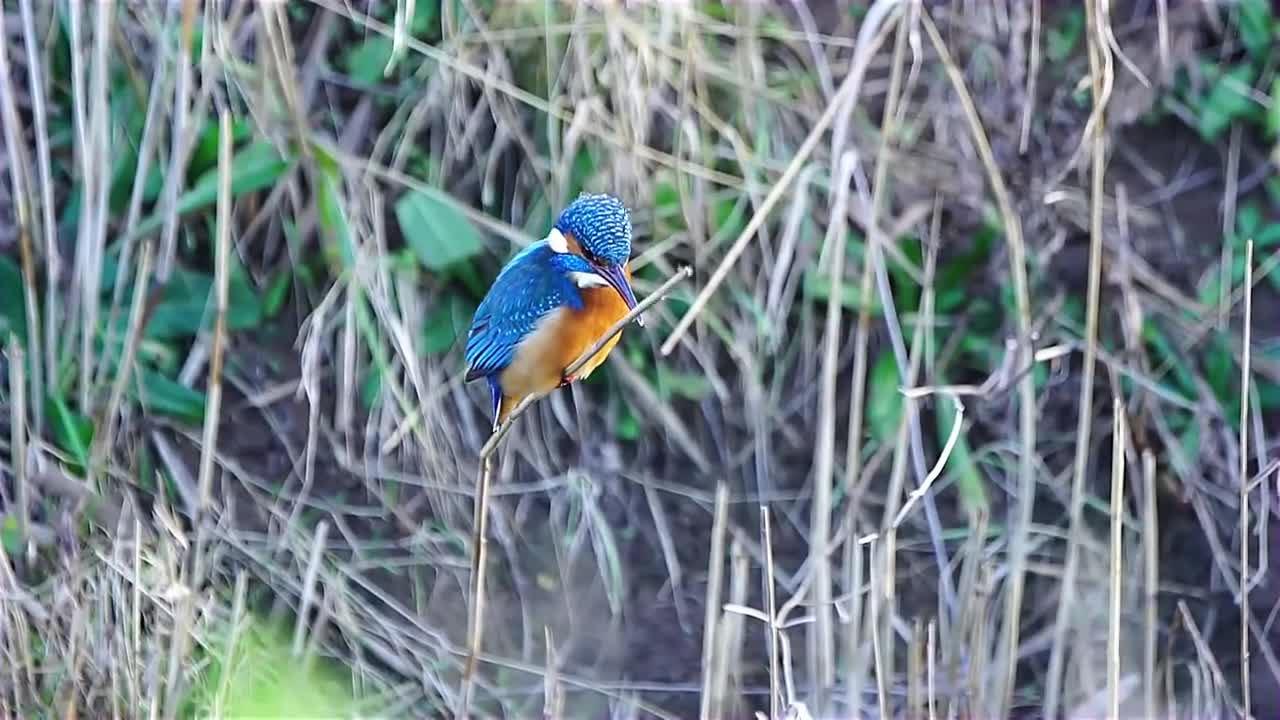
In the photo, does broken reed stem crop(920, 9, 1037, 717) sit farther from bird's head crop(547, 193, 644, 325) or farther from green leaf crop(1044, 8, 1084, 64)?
bird's head crop(547, 193, 644, 325)

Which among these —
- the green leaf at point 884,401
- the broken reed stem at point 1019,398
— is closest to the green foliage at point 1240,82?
the broken reed stem at point 1019,398

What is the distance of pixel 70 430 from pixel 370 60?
61cm

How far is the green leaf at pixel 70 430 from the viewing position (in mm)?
1620

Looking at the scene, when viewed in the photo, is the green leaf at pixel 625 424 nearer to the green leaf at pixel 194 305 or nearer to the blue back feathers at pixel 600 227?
the green leaf at pixel 194 305

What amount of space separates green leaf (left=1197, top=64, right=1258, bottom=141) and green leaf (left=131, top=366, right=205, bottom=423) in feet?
4.72

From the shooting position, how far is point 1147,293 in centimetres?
186

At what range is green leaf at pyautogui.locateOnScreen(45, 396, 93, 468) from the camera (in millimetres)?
1620

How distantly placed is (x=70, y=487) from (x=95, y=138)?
425 mm

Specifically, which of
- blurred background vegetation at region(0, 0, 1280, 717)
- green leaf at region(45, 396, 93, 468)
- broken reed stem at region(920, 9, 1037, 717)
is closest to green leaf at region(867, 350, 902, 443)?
blurred background vegetation at region(0, 0, 1280, 717)

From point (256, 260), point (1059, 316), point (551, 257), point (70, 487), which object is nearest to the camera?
point (551, 257)

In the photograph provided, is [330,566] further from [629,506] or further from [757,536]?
[757,536]

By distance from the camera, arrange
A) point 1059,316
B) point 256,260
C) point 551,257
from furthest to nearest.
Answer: point 1059,316, point 256,260, point 551,257

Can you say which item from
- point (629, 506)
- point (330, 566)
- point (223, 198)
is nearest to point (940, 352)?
point (629, 506)

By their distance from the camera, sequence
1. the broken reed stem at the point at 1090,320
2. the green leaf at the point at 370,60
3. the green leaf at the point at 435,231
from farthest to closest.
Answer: the green leaf at the point at 370,60 < the green leaf at the point at 435,231 < the broken reed stem at the point at 1090,320
